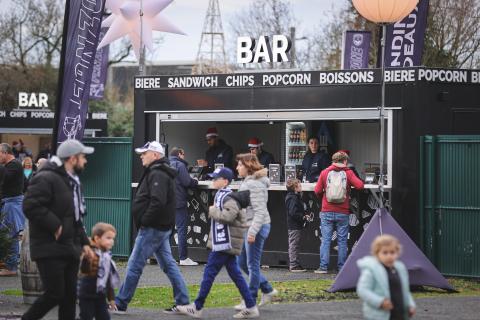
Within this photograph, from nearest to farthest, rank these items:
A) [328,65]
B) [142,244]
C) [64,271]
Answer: [64,271], [142,244], [328,65]

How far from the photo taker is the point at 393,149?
16.8m

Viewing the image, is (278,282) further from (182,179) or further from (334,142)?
(334,142)

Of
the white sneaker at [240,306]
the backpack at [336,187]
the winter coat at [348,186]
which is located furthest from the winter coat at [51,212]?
the winter coat at [348,186]

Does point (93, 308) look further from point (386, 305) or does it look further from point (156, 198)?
point (386, 305)

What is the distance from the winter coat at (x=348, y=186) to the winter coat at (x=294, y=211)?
1.37 ft

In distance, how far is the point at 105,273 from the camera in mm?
10055

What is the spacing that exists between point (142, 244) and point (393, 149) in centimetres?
587

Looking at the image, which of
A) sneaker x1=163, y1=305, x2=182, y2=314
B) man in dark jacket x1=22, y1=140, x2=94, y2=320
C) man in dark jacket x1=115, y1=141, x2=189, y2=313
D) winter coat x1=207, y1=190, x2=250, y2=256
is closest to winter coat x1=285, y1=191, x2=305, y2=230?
sneaker x1=163, y1=305, x2=182, y2=314

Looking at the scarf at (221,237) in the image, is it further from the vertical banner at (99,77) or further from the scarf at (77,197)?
the vertical banner at (99,77)

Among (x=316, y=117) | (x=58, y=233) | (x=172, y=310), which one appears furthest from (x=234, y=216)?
(x=316, y=117)

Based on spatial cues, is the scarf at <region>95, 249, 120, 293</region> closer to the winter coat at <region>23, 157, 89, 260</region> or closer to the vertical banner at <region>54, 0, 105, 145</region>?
the winter coat at <region>23, 157, 89, 260</region>

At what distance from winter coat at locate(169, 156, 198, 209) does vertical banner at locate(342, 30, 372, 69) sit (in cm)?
522

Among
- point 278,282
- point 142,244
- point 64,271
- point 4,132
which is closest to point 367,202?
point 278,282

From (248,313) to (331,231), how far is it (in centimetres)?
483
